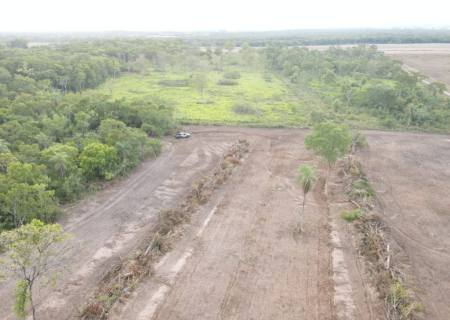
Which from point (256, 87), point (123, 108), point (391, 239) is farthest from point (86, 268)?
point (256, 87)

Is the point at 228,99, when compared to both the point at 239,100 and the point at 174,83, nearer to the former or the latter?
the point at 239,100

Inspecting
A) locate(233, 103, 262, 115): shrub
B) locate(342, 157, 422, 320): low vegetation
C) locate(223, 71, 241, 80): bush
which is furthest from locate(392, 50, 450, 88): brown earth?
locate(342, 157, 422, 320): low vegetation

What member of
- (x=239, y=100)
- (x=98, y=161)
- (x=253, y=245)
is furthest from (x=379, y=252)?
(x=239, y=100)

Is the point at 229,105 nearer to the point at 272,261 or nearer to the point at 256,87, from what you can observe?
the point at 256,87

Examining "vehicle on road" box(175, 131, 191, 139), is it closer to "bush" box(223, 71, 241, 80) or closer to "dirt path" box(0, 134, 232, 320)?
"dirt path" box(0, 134, 232, 320)

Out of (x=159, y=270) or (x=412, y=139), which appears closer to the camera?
(x=159, y=270)

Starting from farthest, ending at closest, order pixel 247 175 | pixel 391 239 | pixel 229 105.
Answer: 1. pixel 229 105
2. pixel 247 175
3. pixel 391 239
